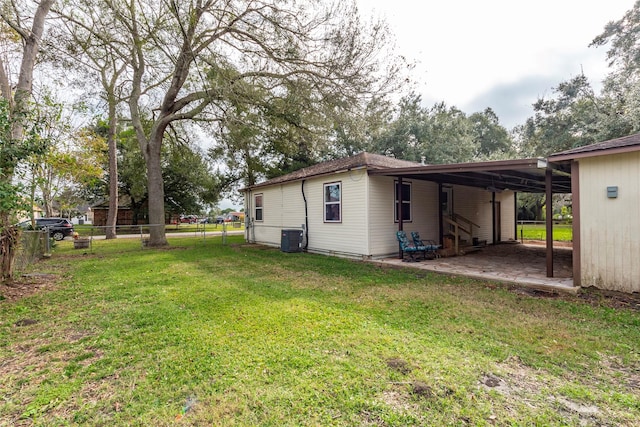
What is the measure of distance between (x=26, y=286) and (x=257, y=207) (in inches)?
354

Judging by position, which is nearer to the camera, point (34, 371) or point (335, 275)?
point (34, 371)

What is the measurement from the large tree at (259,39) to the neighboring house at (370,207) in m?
2.52

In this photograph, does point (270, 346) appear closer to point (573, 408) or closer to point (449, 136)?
point (573, 408)

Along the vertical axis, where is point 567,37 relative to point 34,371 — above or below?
above

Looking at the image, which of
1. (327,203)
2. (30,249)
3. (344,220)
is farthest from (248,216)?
(30,249)

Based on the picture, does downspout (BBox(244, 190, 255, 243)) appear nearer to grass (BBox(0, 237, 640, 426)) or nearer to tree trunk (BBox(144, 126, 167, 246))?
tree trunk (BBox(144, 126, 167, 246))

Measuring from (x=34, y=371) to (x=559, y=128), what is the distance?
2418 centimetres

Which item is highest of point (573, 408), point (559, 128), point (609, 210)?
point (559, 128)

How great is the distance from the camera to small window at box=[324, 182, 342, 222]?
9501mm

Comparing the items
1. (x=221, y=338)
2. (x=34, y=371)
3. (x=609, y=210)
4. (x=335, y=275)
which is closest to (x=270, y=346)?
(x=221, y=338)

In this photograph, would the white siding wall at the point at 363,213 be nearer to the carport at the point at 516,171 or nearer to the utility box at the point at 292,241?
the utility box at the point at 292,241

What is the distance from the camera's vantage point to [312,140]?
10898 mm

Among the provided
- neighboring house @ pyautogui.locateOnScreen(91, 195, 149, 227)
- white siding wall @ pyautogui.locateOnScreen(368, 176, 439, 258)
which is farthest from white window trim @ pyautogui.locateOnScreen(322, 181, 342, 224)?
neighboring house @ pyautogui.locateOnScreen(91, 195, 149, 227)

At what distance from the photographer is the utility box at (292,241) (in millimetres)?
10625
